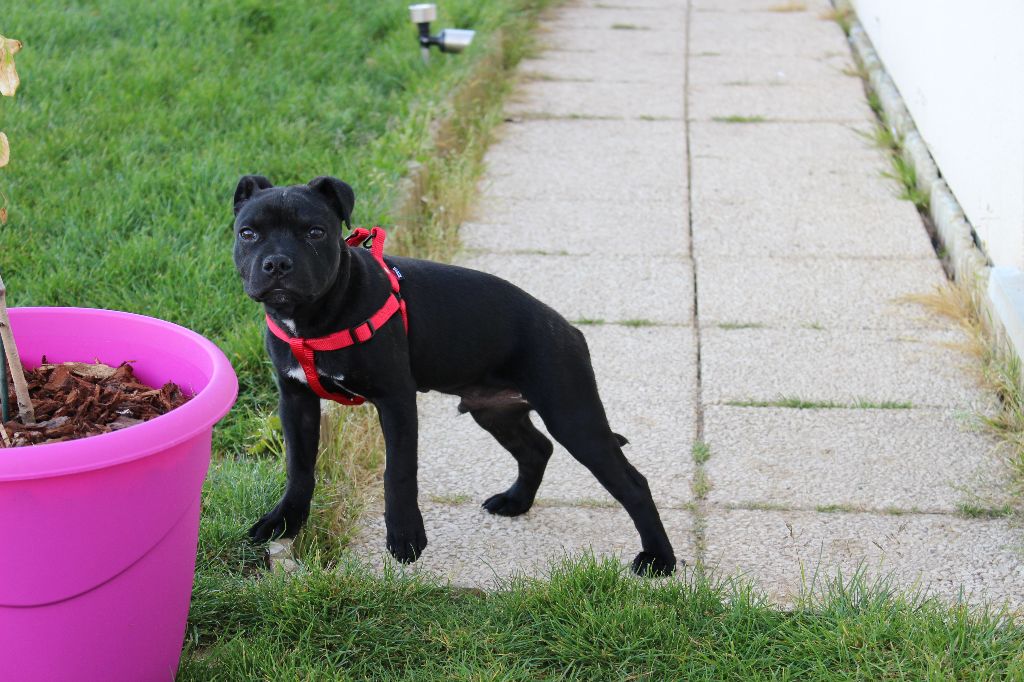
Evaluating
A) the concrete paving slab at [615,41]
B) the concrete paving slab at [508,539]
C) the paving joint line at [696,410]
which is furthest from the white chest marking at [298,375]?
the concrete paving slab at [615,41]

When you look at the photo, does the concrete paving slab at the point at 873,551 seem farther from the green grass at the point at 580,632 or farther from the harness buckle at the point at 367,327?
the harness buckle at the point at 367,327

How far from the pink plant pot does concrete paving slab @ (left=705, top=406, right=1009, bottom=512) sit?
6.11 feet

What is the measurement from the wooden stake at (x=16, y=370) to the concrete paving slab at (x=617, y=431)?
4.94 ft

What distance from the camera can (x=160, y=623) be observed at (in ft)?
9.19

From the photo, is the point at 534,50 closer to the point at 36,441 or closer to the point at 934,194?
the point at 934,194

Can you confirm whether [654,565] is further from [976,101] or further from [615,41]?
[615,41]

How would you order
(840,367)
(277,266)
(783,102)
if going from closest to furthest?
(277,266) < (840,367) < (783,102)

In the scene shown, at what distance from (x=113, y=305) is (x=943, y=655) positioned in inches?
134

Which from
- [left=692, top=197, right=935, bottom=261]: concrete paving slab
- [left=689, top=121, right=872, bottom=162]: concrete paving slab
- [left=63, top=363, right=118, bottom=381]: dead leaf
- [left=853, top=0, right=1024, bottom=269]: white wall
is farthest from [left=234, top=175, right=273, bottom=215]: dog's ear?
[left=689, top=121, right=872, bottom=162]: concrete paving slab

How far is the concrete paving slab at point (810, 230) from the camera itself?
6117 mm

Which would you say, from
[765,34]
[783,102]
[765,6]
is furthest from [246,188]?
[765,6]

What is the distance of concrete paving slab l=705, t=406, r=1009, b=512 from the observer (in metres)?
3.96

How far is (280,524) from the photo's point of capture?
11.6 ft

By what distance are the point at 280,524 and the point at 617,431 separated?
145cm
